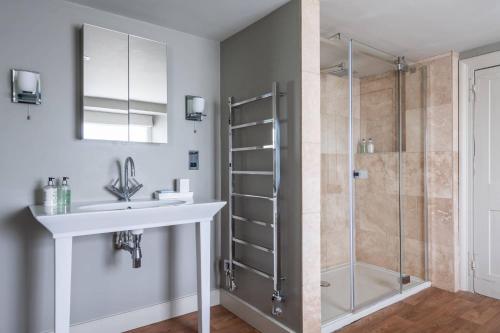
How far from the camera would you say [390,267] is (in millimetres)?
3021

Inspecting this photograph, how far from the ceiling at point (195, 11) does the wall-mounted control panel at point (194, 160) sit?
945mm

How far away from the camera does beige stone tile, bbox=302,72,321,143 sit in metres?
1.87

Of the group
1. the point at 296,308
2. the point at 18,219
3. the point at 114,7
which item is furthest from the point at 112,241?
the point at 114,7

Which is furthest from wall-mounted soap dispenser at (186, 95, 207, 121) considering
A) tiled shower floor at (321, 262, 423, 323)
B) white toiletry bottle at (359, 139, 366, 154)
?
tiled shower floor at (321, 262, 423, 323)

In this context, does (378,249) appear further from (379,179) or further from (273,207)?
(273,207)

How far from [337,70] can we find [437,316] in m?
2.07

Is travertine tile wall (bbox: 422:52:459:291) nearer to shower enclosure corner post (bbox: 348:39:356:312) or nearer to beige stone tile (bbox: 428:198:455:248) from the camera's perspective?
beige stone tile (bbox: 428:198:455:248)

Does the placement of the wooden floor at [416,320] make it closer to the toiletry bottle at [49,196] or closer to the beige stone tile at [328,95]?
the toiletry bottle at [49,196]

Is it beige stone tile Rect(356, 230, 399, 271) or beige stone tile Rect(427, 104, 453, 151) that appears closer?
beige stone tile Rect(427, 104, 453, 151)

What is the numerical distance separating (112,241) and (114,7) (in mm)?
1562

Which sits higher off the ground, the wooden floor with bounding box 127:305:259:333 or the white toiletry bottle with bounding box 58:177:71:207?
the white toiletry bottle with bounding box 58:177:71:207

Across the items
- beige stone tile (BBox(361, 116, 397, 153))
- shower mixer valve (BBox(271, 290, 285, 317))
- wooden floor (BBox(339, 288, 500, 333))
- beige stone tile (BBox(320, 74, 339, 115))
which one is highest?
beige stone tile (BBox(320, 74, 339, 115))

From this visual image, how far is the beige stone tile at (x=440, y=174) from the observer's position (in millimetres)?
2879

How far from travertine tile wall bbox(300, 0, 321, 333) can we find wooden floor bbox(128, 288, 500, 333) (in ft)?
1.58
